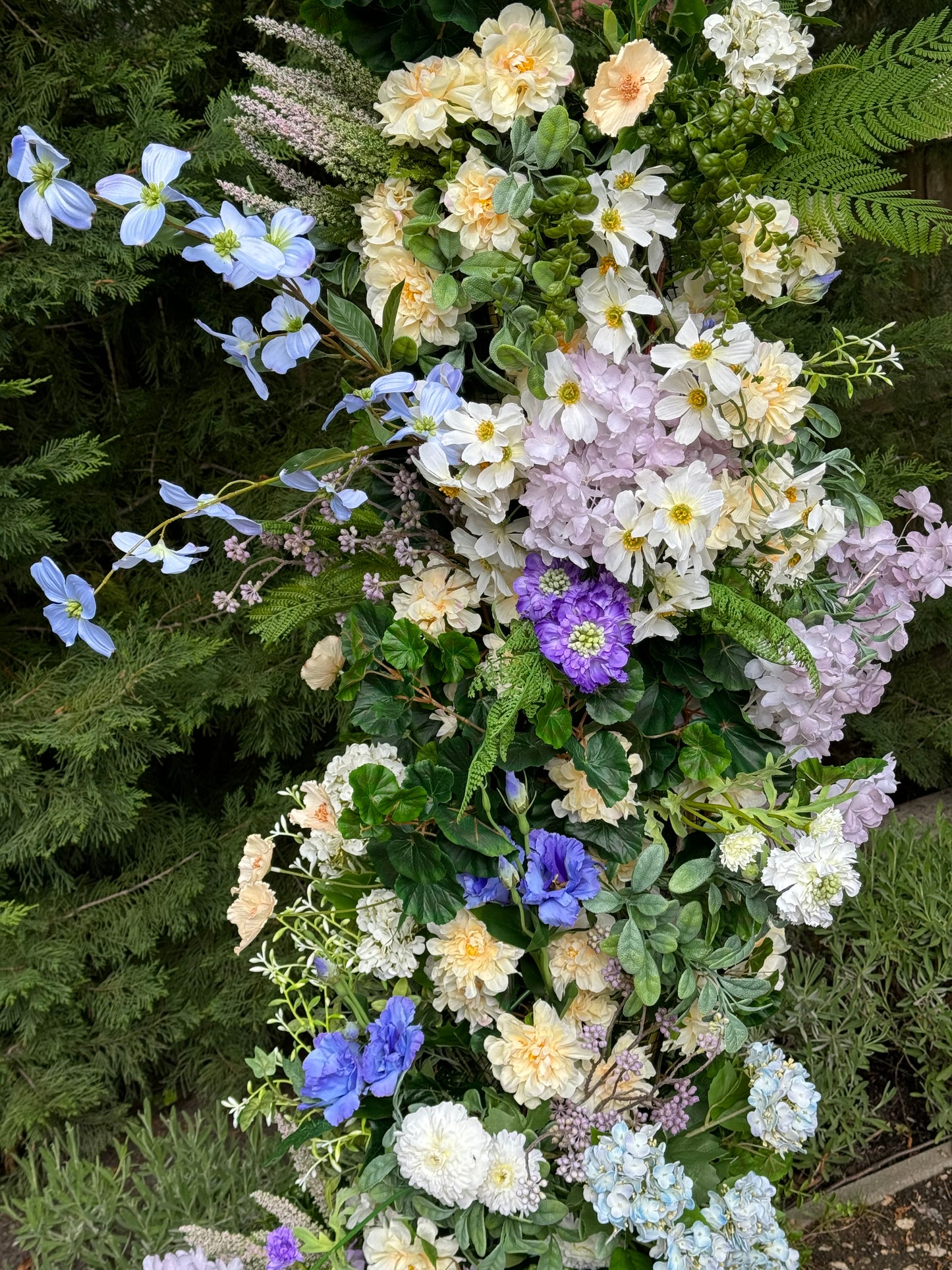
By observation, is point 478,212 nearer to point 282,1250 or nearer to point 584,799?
point 584,799

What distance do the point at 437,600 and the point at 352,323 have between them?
29cm

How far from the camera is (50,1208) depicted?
1.28m

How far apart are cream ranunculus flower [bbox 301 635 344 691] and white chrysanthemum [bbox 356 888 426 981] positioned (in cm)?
27

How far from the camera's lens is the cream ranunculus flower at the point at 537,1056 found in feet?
2.95

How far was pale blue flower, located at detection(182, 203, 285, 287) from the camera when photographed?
72cm

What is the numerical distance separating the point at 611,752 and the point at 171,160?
2.16 ft

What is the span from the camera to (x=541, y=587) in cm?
89

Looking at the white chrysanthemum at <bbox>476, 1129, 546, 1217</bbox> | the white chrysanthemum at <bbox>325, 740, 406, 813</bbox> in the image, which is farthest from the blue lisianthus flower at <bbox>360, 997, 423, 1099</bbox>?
the white chrysanthemum at <bbox>325, 740, 406, 813</bbox>

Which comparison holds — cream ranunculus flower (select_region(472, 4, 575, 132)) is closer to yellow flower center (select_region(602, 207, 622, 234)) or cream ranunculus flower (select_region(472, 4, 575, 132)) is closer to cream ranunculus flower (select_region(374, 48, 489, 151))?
cream ranunculus flower (select_region(374, 48, 489, 151))

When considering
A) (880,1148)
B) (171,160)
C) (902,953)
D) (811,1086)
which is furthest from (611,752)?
(880,1148)

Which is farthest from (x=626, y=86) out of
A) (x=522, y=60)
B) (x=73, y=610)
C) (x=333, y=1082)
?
(x=333, y=1082)

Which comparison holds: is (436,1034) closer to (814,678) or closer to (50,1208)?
(814,678)

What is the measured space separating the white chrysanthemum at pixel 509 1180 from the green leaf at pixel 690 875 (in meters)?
0.29

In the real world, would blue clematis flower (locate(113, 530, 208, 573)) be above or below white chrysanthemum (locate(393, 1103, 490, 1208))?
above
